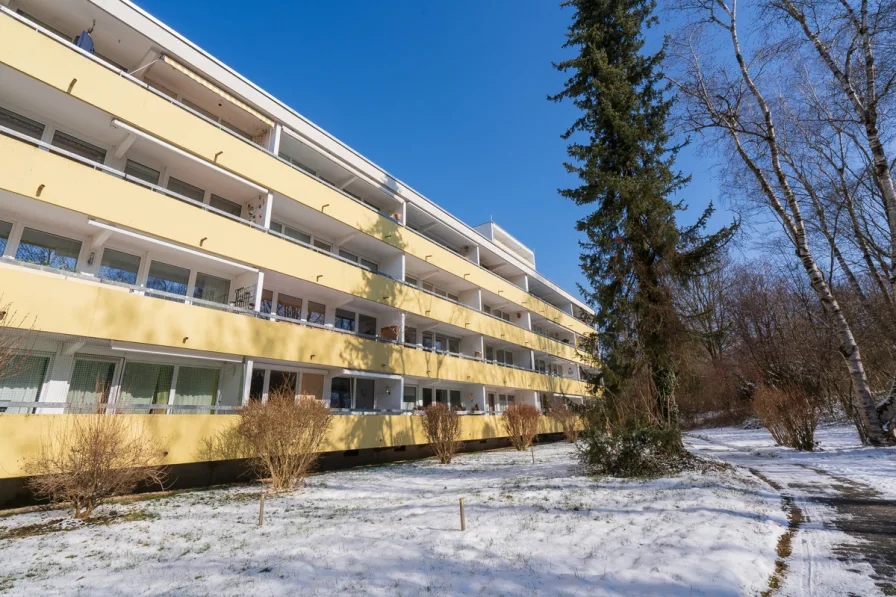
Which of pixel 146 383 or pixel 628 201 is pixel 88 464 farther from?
pixel 628 201

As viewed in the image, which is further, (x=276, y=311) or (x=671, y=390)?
(x=276, y=311)

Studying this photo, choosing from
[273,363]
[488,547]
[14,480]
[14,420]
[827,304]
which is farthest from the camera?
[273,363]

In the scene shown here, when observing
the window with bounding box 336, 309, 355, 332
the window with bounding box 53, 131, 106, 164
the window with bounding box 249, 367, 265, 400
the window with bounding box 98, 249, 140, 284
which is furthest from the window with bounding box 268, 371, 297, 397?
the window with bounding box 53, 131, 106, 164

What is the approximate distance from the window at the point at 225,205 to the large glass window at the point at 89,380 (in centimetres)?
622

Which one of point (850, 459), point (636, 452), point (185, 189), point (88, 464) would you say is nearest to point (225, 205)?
point (185, 189)

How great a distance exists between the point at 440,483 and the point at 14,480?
942 cm

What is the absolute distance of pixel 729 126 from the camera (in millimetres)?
14922

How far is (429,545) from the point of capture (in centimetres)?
561

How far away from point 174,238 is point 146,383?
415 cm

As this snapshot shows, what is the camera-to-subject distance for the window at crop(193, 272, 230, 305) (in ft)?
43.9

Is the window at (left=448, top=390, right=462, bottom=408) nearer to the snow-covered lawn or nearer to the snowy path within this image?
the snowy path

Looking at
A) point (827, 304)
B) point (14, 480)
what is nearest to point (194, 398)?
point (14, 480)

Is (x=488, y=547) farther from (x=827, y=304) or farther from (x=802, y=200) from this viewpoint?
(x=802, y=200)

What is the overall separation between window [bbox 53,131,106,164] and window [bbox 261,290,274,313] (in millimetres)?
6103
